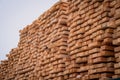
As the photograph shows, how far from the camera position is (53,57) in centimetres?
491

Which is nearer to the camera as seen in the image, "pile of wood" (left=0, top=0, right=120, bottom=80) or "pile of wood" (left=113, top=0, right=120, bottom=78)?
"pile of wood" (left=113, top=0, right=120, bottom=78)

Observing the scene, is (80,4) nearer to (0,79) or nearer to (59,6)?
(59,6)

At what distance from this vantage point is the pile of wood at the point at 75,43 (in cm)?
348

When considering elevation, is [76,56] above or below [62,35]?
below

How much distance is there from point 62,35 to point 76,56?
81cm

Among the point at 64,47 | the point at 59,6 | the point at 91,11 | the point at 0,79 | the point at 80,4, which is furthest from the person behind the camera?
the point at 0,79

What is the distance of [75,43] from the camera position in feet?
13.8

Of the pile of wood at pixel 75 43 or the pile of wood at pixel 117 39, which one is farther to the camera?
the pile of wood at pixel 75 43

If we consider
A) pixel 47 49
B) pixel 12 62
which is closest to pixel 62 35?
pixel 47 49

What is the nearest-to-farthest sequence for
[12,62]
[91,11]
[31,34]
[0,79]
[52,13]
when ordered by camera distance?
[91,11]
[52,13]
[31,34]
[12,62]
[0,79]

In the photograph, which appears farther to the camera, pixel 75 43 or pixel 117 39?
pixel 75 43

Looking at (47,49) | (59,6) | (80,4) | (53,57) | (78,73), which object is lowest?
(78,73)

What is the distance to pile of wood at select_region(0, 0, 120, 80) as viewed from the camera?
3.48 metres

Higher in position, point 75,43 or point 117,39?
point 75,43
